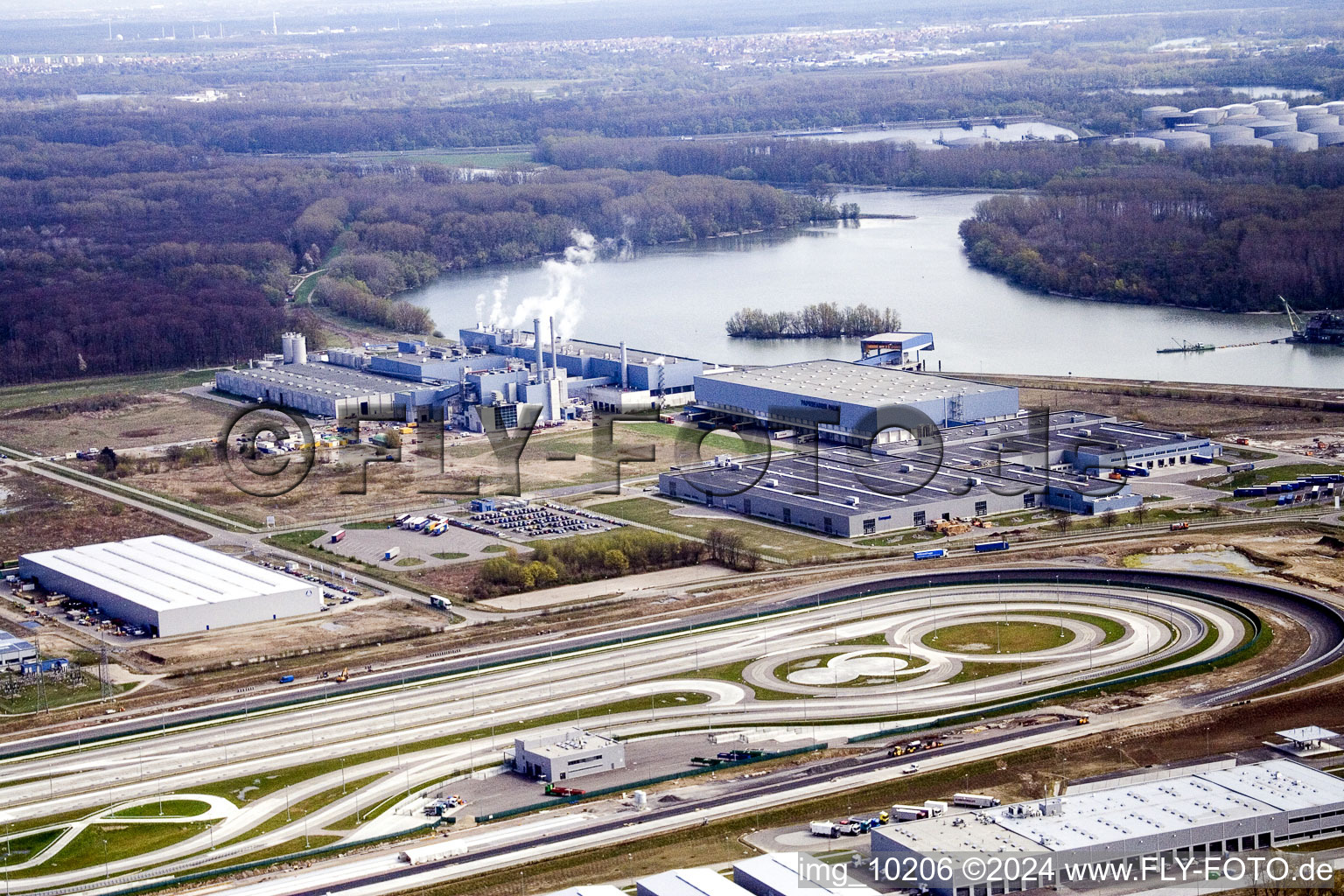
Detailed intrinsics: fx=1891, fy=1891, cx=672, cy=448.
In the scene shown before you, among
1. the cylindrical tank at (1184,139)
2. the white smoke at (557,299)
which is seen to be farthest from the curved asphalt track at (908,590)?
the cylindrical tank at (1184,139)

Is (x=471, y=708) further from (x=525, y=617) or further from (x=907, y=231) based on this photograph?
(x=907, y=231)

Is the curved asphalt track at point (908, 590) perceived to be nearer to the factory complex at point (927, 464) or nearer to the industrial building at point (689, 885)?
the factory complex at point (927, 464)

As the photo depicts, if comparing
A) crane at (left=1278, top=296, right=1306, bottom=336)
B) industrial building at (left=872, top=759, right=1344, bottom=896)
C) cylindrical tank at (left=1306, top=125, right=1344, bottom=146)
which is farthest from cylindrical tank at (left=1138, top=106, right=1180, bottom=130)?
industrial building at (left=872, top=759, right=1344, bottom=896)

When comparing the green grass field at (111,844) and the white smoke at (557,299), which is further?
the white smoke at (557,299)

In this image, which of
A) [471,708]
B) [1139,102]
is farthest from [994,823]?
[1139,102]

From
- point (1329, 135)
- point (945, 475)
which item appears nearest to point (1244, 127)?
point (1329, 135)

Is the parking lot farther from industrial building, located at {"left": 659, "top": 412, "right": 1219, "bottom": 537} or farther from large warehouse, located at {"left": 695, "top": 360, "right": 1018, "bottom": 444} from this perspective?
large warehouse, located at {"left": 695, "top": 360, "right": 1018, "bottom": 444}
